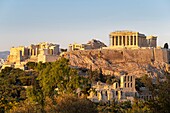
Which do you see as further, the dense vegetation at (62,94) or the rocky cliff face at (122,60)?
the rocky cliff face at (122,60)

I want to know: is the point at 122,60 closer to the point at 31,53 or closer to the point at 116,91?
the point at 31,53

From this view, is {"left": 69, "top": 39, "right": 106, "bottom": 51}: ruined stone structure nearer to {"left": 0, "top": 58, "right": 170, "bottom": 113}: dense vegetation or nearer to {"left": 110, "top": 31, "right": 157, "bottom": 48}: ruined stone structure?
{"left": 110, "top": 31, "right": 157, "bottom": 48}: ruined stone structure

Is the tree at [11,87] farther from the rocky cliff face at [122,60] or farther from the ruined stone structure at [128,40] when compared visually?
the ruined stone structure at [128,40]

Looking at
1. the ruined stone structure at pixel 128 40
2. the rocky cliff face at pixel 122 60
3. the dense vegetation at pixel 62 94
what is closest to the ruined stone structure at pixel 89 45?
the ruined stone structure at pixel 128 40

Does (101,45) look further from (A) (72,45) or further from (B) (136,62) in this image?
(B) (136,62)

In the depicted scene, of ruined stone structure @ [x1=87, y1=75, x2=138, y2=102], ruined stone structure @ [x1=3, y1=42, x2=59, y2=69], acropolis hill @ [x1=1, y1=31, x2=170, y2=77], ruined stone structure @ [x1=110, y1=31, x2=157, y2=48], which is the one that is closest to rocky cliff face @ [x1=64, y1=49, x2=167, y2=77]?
acropolis hill @ [x1=1, y1=31, x2=170, y2=77]

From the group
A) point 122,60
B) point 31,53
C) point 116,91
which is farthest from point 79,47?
point 116,91

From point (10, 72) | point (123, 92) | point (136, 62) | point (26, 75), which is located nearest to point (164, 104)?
point (123, 92)
